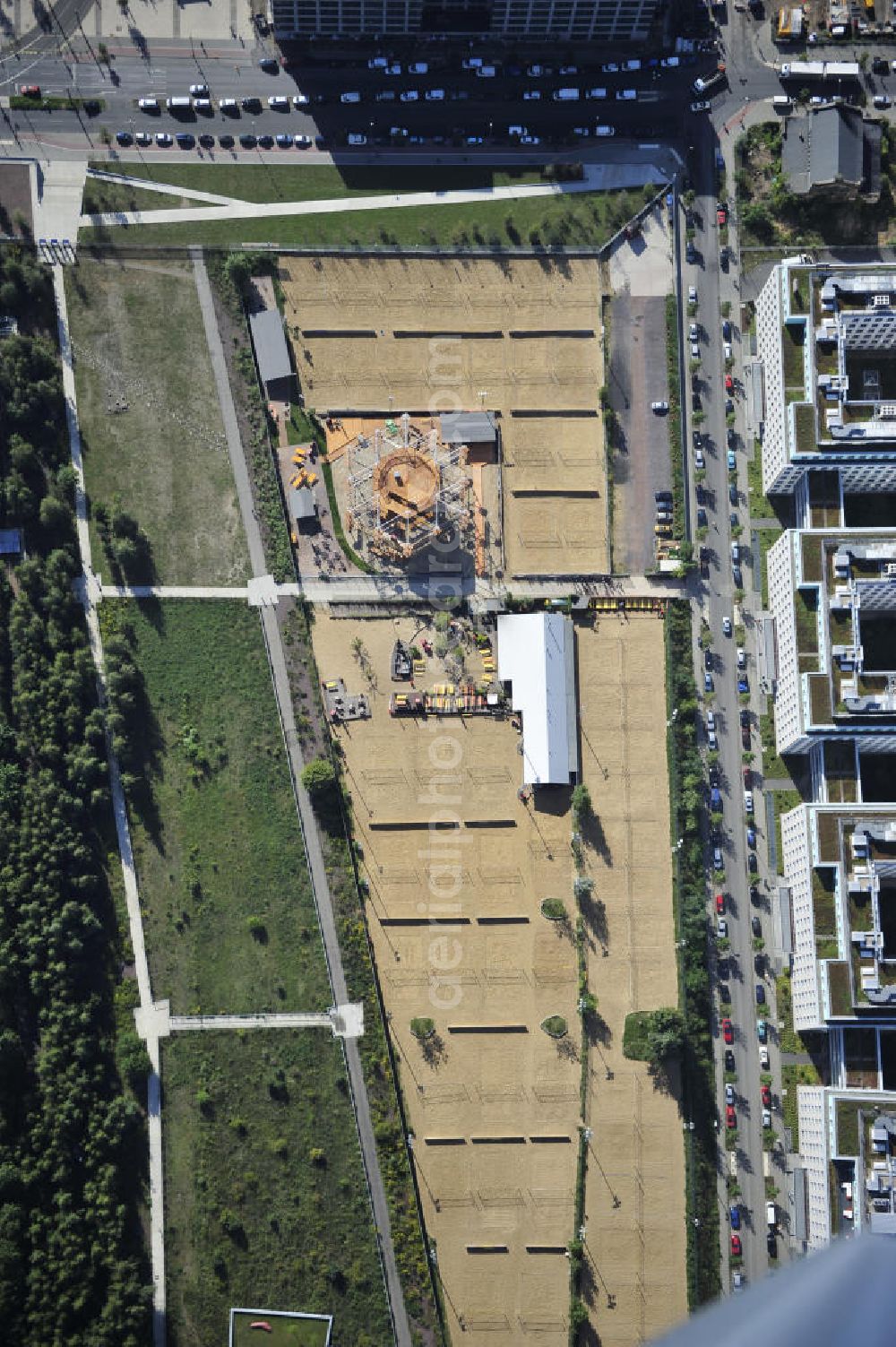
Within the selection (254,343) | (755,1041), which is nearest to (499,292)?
(254,343)

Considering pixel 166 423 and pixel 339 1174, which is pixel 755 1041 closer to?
pixel 339 1174

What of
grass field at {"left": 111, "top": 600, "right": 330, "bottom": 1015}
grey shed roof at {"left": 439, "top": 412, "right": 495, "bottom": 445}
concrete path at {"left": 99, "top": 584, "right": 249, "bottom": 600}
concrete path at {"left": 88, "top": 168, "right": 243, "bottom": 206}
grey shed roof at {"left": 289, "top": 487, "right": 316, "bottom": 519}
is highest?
concrete path at {"left": 88, "top": 168, "right": 243, "bottom": 206}

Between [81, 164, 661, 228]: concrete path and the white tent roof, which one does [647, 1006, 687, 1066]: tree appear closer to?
the white tent roof

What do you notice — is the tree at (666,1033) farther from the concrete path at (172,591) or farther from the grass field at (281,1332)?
the concrete path at (172,591)

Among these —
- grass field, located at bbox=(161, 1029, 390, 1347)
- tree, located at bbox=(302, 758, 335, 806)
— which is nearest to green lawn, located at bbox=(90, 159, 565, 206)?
tree, located at bbox=(302, 758, 335, 806)

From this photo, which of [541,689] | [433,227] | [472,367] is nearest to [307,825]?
[541,689]

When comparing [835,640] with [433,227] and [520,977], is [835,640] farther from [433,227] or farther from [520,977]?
[433,227]
